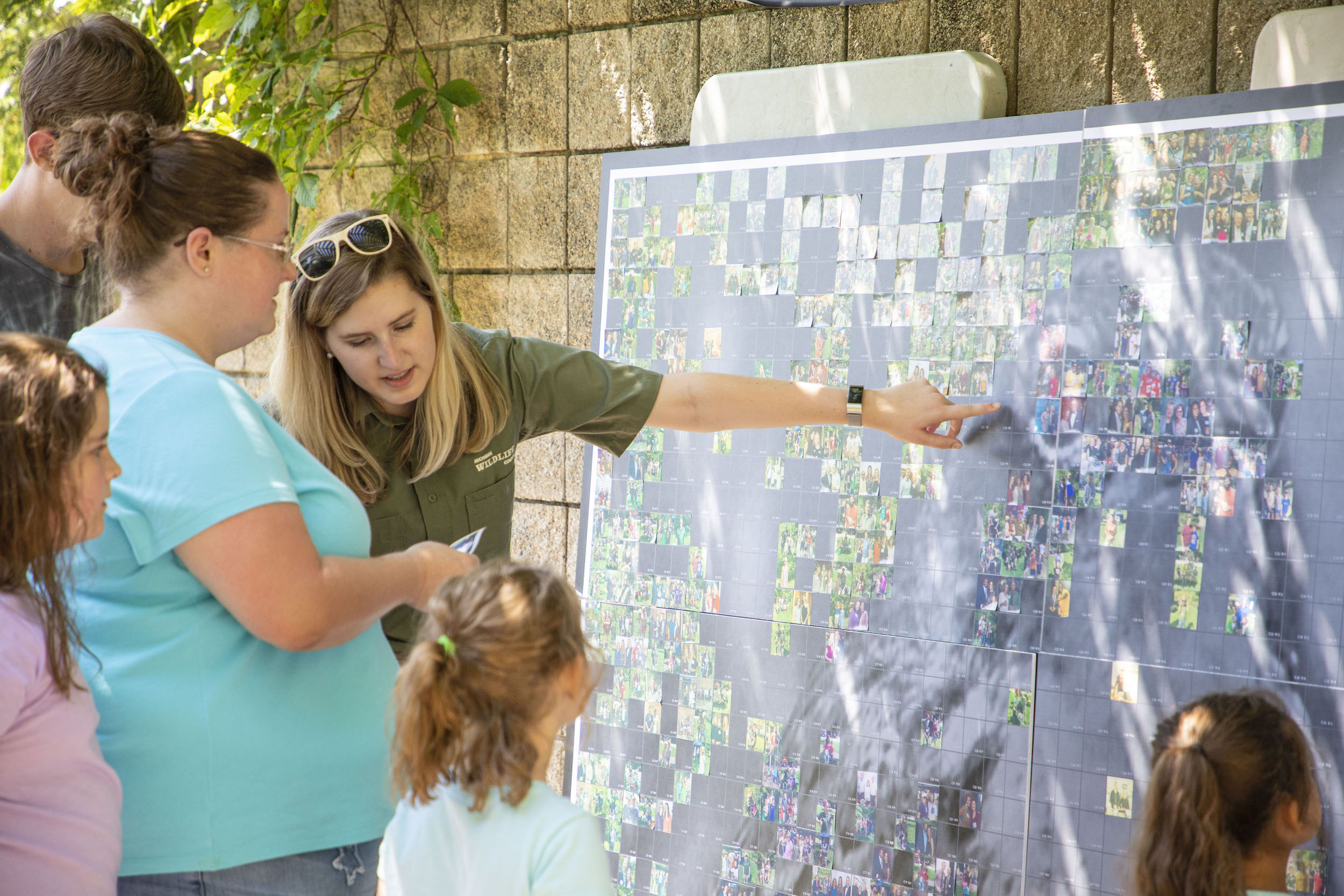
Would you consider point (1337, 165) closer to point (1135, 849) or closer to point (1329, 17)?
point (1329, 17)

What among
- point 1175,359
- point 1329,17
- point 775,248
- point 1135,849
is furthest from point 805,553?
point 1329,17

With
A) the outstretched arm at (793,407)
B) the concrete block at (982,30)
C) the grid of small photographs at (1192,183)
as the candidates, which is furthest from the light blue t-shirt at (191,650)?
the concrete block at (982,30)

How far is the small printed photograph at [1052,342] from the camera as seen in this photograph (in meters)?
1.83

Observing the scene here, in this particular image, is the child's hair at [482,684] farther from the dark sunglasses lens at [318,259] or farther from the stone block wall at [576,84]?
the stone block wall at [576,84]

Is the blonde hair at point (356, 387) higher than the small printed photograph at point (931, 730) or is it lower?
higher

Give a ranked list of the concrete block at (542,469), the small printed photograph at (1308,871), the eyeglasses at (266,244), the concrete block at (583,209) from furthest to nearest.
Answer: the concrete block at (542,469) < the concrete block at (583,209) < the small printed photograph at (1308,871) < the eyeglasses at (266,244)

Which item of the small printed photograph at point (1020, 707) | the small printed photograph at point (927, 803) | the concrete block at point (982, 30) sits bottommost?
the small printed photograph at point (927, 803)

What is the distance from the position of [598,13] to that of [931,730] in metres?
1.78

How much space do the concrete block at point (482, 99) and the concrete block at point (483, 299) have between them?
319mm

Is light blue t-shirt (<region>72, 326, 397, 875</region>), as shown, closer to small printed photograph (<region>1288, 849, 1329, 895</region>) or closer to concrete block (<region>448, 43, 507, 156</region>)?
small printed photograph (<region>1288, 849, 1329, 895</region>)

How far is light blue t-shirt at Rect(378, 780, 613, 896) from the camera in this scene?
1150 mm

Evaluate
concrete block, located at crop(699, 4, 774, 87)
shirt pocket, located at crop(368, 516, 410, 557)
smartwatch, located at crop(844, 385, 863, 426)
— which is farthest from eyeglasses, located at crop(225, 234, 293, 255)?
concrete block, located at crop(699, 4, 774, 87)

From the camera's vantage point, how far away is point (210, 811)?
1.21 m

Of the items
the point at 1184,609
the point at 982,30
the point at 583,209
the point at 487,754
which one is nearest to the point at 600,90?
the point at 583,209
